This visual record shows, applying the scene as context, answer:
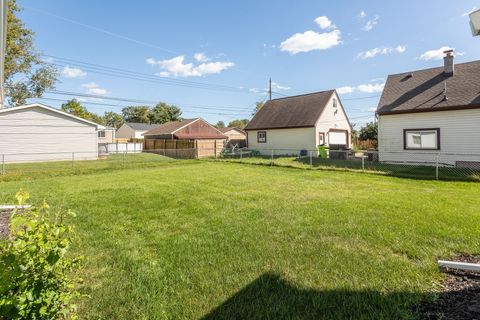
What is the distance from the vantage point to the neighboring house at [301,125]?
869 inches

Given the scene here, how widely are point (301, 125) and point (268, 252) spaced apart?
62.5 feet

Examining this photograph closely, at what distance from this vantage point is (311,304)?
8.99 feet

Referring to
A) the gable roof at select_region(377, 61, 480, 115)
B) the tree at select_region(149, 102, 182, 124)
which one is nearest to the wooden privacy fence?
the gable roof at select_region(377, 61, 480, 115)

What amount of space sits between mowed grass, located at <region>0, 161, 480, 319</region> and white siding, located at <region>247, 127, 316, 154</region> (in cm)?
1450

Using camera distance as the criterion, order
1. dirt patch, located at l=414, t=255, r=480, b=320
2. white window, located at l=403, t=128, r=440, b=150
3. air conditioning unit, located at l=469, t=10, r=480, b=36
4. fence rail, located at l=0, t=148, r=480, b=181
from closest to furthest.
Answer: dirt patch, located at l=414, t=255, r=480, b=320
air conditioning unit, located at l=469, t=10, r=480, b=36
fence rail, located at l=0, t=148, r=480, b=181
white window, located at l=403, t=128, r=440, b=150

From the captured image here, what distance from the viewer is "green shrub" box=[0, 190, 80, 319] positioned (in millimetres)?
1775

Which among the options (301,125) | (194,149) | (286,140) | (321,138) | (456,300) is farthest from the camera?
(194,149)

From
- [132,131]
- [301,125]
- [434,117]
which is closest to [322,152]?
[301,125]

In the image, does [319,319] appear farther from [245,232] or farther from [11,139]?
[11,139]

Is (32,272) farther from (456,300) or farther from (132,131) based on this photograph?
(132,131)

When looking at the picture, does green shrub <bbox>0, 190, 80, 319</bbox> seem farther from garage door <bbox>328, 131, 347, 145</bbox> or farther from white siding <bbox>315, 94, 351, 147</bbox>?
garage door <bbox>328, 131, 347, 145</bbox>

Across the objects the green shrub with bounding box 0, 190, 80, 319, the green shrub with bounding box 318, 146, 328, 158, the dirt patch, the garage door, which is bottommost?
the dirt patch

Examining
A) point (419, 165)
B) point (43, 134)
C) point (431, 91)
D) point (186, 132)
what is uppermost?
point (431, 91)

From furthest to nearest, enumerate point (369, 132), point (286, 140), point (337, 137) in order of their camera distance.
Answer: point (369, 132)
point (337, 137)
point (286, 140)
